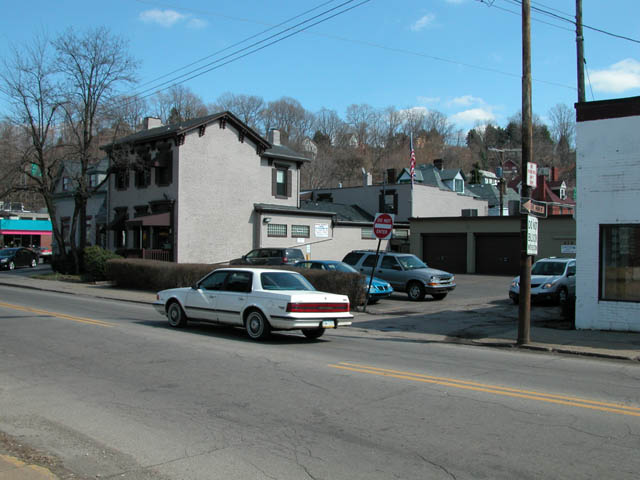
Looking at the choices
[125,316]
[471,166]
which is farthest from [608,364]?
[471,166]

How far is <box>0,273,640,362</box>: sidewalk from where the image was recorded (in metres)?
12.1

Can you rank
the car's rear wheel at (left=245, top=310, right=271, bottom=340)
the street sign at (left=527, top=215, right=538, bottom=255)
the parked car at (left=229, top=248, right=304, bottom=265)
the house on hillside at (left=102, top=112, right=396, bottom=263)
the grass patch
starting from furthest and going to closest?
the house on hillside at (left=102, top=112, right=396, bottom=263)
the grass patch
the parked car at (left=229, top=248, right=304, bottom=265)
the street sign at (left=527, top=215, right=538, bottom=255)
the car's rear wheel at (left=245, top=310, right=271, bottom=340)

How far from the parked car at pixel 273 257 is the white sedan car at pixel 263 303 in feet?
42.2

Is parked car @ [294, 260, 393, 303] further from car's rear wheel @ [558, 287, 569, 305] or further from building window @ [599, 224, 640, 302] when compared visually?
building window @ [599, 224, 640, 302]

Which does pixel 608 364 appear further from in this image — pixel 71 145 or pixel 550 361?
pixel 71 145

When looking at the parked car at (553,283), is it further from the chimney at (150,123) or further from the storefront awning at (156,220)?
the chimney at (150,123)

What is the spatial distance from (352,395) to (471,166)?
305 feet

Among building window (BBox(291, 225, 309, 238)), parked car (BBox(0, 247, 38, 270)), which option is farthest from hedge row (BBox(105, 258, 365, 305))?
parked car (BBox(0, 247, 38, 270))

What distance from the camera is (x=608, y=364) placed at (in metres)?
10.6

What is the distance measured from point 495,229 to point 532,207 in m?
24.8

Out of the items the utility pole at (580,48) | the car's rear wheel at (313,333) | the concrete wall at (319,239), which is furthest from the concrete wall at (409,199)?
the car's rear wheel at (313,333)

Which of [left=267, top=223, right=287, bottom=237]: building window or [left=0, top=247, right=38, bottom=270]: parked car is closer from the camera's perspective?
[left=267, top=223, right=287, bottom=237]: building window

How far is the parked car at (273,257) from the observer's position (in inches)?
1053

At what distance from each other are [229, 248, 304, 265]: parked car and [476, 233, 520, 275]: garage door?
581 inches
